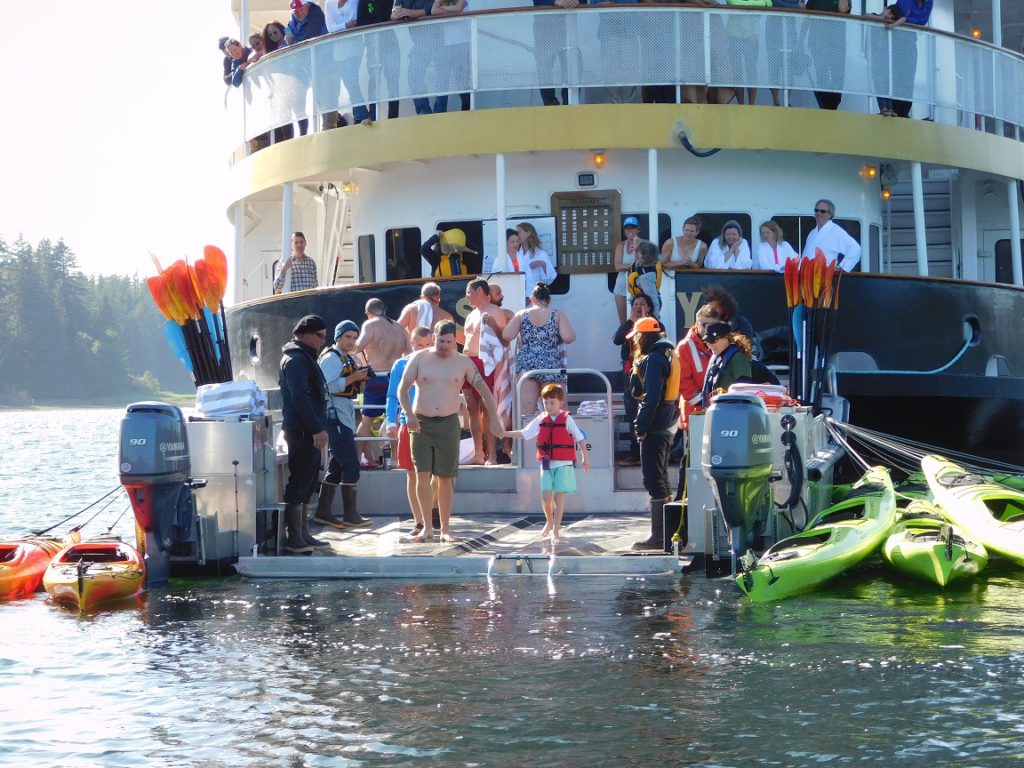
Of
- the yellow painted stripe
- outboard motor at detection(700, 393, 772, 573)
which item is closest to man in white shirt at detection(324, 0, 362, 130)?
the yellow painted stripe

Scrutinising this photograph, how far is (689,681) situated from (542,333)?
6.34m

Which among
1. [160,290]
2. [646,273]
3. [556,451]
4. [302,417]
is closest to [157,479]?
[302,417]

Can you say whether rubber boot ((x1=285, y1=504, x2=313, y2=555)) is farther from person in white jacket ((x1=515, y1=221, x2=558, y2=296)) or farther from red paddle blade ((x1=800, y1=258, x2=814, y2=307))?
red paddle blade ((x1=800, y1=258, x2=814, y2=307))

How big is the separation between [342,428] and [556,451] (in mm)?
2072

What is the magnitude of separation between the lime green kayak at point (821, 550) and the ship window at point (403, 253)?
21.9ft

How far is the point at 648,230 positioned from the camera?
16.0 metres

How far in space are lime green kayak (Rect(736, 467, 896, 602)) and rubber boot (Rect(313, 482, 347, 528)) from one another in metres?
4.07

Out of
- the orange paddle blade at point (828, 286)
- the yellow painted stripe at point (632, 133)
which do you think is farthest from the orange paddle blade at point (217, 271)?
the orange paddle blade at point (828, 286)

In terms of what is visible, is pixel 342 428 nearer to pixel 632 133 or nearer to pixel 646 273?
pixel 646 273

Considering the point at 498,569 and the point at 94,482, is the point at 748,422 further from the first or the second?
the point at 94,482

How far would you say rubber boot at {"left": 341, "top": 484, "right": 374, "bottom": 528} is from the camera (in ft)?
42.2

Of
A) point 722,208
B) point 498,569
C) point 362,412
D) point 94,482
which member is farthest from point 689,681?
point 94,482

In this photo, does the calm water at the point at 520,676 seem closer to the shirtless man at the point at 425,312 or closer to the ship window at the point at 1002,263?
the shirtless man at the point at 425,312

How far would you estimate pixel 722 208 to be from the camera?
16.2 meters
